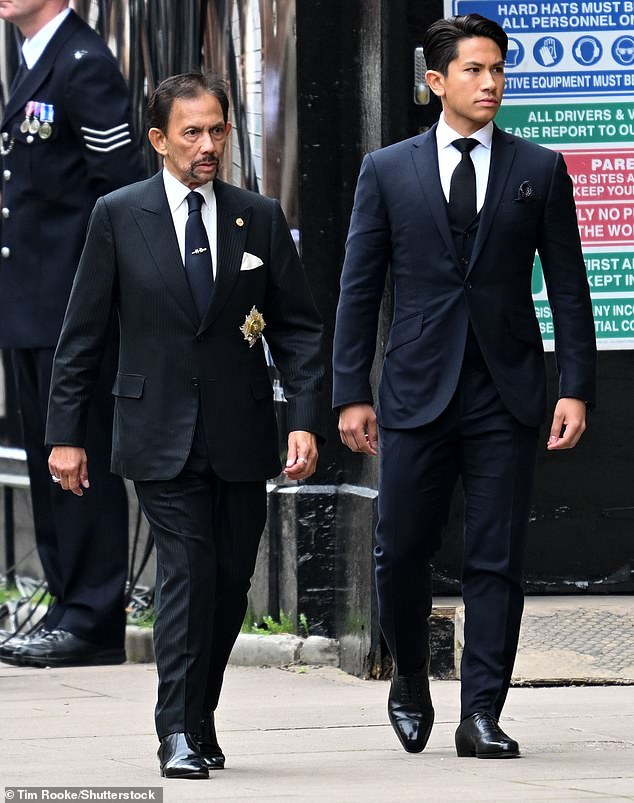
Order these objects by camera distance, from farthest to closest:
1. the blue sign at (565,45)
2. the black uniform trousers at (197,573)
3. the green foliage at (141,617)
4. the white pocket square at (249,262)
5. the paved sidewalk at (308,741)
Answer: the green foliage at (141,617)
the blue sign at (565,45)
the white pocket square at (249,262)
the black uniform trousers at (197,573)
the paved sidewalk at (308,741)

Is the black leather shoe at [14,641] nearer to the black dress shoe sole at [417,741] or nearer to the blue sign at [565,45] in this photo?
the black dress shoe sole at [417,741]

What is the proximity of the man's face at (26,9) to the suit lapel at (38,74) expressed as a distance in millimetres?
144

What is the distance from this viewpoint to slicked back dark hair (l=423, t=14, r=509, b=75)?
19.1 feet

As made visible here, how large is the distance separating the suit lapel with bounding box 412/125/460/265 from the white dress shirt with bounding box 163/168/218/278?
1.99 feet

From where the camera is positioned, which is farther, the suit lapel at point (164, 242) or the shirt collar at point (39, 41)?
the shirt collar at point (39, 41)

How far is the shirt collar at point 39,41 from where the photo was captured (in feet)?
27.1

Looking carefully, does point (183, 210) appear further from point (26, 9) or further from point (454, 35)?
point (26, 9)

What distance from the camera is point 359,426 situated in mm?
5891

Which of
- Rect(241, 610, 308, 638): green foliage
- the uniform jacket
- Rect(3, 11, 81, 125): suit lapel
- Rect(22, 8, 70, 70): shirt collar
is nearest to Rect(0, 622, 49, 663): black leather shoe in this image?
Rect(241, 610, 308, 638): green foliage

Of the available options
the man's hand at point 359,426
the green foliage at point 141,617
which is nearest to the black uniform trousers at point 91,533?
the green foliage at point 141,617

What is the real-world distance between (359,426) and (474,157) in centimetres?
82

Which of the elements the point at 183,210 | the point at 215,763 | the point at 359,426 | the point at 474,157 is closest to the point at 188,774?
the point at 215,763

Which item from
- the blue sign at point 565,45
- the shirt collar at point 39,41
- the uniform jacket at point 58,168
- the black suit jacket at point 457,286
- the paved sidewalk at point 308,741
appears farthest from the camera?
the shirt collar at point 39,41

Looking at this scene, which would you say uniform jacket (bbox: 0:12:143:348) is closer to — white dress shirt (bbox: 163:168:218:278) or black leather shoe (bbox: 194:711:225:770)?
white dress shirt (bbox: 163:168:218:278)
